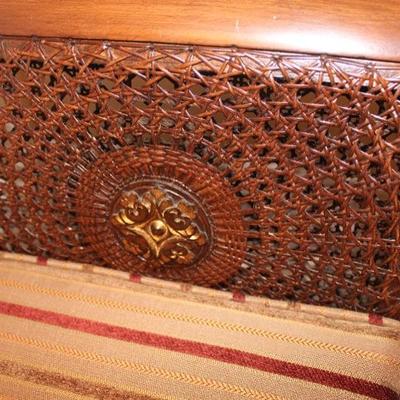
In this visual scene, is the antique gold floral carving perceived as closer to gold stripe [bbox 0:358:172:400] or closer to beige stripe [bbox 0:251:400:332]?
beige stripe [bbox 0:251:400:332]

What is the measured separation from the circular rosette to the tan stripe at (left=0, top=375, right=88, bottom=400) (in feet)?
0.72

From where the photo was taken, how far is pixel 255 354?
681 mm

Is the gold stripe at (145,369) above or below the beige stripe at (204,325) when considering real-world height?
below

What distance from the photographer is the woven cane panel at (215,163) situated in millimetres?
553

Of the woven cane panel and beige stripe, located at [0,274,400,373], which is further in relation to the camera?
beige stripe, located at [0,274,400,373]

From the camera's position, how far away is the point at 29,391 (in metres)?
0.65

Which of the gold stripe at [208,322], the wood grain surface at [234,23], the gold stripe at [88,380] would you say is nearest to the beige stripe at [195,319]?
the gold stripe at [208,322]

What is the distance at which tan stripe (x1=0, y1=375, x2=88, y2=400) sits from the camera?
0.65 meters

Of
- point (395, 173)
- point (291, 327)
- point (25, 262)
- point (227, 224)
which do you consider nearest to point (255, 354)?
point (291, 327)

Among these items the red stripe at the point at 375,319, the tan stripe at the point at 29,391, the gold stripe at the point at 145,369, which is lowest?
the tan stripe at the point at 29,391

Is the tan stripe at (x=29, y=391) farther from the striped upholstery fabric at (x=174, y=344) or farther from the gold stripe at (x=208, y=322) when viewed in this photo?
the gold stripe at (x=208, y=322)

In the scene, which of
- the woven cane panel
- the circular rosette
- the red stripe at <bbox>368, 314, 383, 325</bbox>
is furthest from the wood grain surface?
the red stripe at <bbox>368, 314, 383, 325</bbox>

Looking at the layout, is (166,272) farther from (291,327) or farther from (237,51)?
(237,51)

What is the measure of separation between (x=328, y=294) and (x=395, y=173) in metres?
0.23
